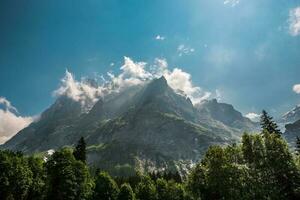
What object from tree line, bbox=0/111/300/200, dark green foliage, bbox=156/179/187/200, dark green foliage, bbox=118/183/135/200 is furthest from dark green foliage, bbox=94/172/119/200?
dark green foliage, bbox=156/179/187/200

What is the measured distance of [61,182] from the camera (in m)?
78.6

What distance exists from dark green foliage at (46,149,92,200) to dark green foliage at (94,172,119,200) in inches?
442

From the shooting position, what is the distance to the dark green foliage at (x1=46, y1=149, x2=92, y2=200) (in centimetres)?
7806

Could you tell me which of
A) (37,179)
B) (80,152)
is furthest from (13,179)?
(80,152)

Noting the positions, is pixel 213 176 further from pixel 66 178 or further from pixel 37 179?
pixel 37 179

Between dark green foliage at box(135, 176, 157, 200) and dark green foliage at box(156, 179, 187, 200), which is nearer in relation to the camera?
dark green foliage at box(156, 179, 187, 200)

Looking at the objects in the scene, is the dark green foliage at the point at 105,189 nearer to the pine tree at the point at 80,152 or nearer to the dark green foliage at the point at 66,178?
the pine tree at the point at 80,152

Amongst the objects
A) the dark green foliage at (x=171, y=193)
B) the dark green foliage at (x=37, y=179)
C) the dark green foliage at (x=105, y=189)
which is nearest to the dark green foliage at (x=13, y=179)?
the dark green foliage at (x=37, y=179)

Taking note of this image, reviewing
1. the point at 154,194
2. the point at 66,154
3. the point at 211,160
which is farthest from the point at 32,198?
the point at 211,160

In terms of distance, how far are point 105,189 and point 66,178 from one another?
22.8 m

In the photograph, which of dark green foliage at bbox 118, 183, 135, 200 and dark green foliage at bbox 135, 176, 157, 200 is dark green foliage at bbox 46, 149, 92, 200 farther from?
dark green foliage at bbox 135, 176, 157, 200

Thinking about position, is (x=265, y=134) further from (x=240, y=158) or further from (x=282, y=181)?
(x=282, y=181)

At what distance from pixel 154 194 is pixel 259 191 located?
74.5m

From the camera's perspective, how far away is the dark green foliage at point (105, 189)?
3856 inches
